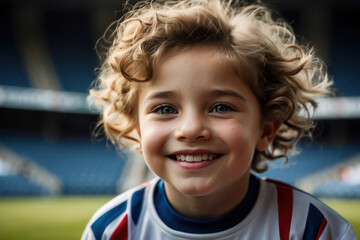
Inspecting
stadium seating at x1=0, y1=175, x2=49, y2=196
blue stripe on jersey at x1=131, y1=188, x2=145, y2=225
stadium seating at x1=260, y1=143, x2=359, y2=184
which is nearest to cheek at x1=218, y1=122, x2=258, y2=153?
blue stripe on jersey at x1=131, y1=188, x2=145, y2=225

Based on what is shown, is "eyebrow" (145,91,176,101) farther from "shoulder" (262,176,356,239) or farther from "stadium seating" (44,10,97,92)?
"stadium seating" (44,10,97,92)

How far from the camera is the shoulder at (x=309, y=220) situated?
4.80 feet

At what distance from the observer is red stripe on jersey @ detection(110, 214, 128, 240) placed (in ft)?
5.15

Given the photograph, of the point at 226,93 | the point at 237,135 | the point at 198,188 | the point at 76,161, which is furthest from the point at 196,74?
the point at 76,161

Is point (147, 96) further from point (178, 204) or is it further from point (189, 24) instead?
point (178, 204)

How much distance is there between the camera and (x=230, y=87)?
1.43 meters

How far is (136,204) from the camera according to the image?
5.42ft

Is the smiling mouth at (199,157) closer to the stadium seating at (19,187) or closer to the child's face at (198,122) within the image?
the child's face at (198,122)

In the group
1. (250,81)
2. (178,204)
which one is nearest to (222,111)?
(250,81)

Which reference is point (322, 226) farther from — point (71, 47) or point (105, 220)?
point (71, 47)

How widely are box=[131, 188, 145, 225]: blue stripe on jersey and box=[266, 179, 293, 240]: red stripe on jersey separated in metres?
0.61

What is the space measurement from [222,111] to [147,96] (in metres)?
0.32

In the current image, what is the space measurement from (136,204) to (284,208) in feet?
2.13

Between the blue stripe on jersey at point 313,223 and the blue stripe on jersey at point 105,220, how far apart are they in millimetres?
781
